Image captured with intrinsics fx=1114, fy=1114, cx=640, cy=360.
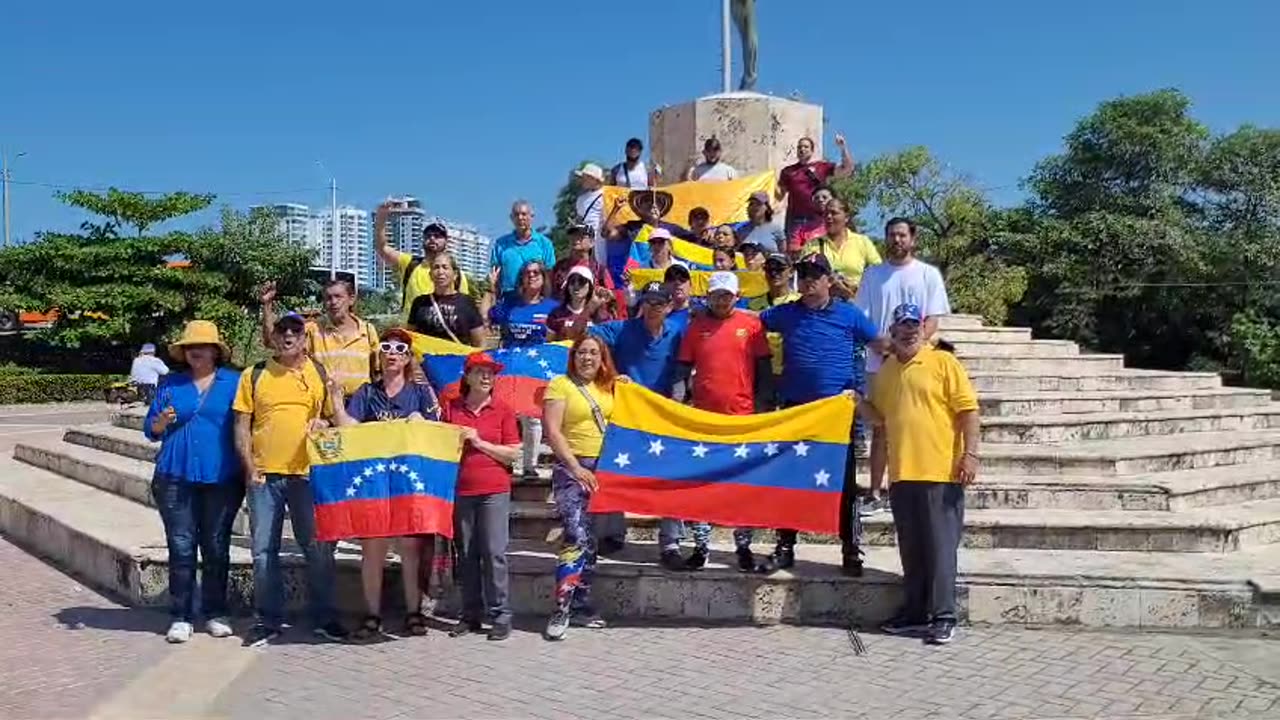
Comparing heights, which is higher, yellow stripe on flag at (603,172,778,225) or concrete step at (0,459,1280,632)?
yellow stripe on flag at (603,172,778,225)

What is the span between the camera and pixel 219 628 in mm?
6535

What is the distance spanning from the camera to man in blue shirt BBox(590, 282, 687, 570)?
22.3 ft

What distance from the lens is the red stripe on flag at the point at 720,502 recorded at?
21.2 ft

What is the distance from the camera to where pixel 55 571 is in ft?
28.6

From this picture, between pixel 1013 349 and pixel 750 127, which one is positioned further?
pixel 750 127

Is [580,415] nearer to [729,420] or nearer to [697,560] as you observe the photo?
[729,420]

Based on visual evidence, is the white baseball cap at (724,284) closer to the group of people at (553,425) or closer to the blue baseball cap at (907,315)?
the group of people at (553,425)

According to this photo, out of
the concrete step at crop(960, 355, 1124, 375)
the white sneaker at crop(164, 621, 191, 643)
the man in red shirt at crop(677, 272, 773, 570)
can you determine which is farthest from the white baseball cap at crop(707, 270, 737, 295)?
the concrete step at crop(960, 355, 1124, 375)

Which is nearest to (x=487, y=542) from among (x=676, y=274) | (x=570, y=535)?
(x=570, y=535)

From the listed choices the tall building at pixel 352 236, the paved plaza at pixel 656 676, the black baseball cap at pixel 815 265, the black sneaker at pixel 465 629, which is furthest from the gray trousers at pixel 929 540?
the tall building at pixel 352 236

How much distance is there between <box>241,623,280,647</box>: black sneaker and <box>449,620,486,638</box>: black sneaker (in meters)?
1.01

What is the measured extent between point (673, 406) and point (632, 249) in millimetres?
4931

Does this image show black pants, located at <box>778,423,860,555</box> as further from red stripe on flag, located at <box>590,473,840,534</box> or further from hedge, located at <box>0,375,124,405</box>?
hedge, located at <box>0,375,124,405</box>

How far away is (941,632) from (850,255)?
361 centimetres
